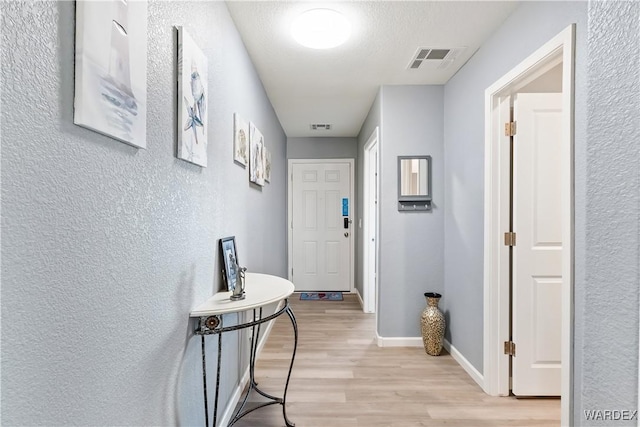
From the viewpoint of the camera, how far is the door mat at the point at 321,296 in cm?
441

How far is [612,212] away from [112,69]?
1255 millimetres

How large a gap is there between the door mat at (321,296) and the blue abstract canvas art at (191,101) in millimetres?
3369

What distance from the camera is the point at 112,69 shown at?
761 millimetres

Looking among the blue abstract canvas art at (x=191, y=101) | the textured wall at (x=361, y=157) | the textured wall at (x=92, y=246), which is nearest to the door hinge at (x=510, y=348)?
the textured wall at (x=361, y=157)

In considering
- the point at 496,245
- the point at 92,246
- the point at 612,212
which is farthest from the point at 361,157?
the point at 92,246

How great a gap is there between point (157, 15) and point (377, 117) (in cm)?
234

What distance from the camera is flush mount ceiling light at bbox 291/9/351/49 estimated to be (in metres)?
1.78

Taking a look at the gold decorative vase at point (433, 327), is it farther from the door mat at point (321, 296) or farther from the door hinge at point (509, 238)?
the door mat at point (321, 296)

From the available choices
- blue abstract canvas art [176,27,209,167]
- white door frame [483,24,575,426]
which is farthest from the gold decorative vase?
blue abstract canvas art [176,27,209,167]

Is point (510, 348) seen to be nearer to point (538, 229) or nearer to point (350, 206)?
point (538, 229)

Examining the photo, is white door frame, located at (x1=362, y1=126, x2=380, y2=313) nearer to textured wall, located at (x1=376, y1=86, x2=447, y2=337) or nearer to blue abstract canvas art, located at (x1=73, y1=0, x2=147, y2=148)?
textured wall, located at (x1=376, y1=86, x2=447, y2=337)

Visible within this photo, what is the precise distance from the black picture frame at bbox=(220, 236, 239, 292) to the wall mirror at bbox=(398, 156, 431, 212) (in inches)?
66.2

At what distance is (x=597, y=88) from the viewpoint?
0.78 meters

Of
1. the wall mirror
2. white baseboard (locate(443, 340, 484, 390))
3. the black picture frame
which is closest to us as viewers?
the black picture frame
